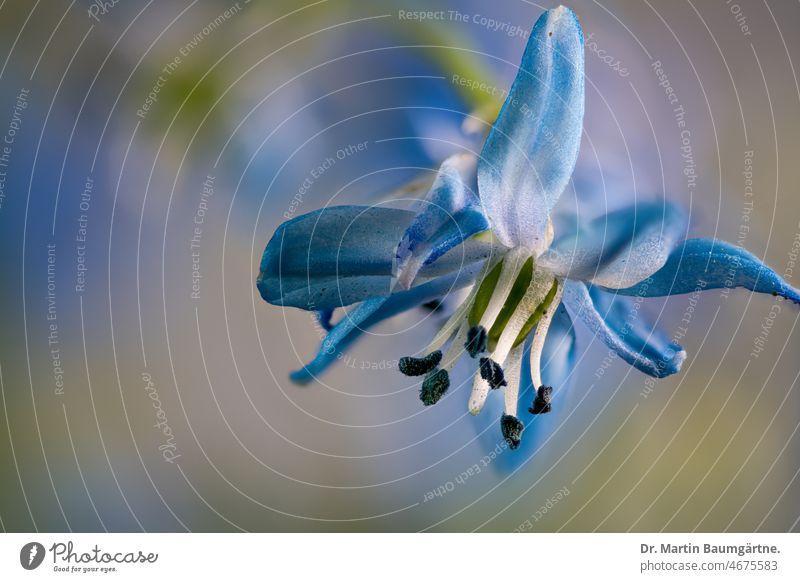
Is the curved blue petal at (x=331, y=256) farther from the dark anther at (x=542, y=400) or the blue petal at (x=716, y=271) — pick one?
the blue petal at (x=716, y=271)

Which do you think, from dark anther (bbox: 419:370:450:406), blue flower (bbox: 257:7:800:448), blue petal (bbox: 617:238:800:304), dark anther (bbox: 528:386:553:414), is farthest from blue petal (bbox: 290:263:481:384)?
blue petal (bbox: 617:238:800:304)

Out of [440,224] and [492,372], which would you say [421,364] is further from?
[440,224]

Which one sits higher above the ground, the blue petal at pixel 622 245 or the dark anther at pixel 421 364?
the blue petal at pixel 622 245

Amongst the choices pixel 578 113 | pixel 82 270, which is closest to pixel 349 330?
pixel 578 113

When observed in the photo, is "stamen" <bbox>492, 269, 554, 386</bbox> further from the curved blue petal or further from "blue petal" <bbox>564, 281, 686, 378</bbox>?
the curved blue petal
